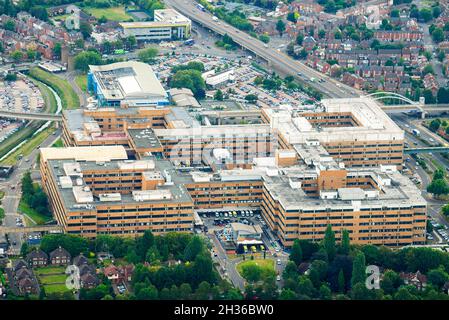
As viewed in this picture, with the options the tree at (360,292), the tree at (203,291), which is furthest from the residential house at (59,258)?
the tree at (360,292)

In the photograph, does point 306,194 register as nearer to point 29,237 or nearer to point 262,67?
point 29,237

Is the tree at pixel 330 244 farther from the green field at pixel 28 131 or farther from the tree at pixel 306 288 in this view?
the green field at pixel 28 131

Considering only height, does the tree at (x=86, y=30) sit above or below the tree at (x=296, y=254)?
below

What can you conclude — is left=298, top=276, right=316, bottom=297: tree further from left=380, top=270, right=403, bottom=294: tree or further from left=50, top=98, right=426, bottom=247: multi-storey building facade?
left=50, top=98, right=426, bottom=247: multi-storey building facade

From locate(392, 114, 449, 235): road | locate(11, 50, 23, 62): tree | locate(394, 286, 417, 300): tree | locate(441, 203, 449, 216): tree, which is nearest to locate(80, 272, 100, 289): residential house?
locate(394, 286, 417, 300): tree

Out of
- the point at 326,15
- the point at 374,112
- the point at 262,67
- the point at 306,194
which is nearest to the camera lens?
the point at 306,194
